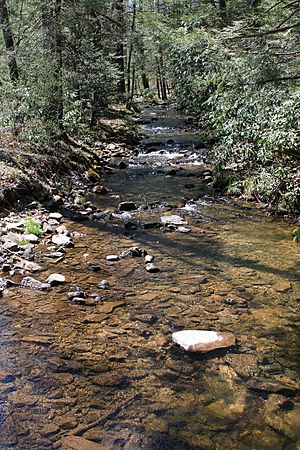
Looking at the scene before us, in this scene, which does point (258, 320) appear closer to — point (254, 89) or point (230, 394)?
point (230, 394)

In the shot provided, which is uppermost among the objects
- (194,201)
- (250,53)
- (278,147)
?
(250,53)

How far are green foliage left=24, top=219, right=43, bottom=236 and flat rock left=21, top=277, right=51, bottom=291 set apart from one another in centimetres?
218

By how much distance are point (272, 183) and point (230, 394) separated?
6.18m

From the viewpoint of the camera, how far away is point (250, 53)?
25.8 feet

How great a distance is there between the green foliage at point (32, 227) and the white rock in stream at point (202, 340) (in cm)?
433

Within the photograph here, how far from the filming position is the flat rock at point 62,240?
25.8ft

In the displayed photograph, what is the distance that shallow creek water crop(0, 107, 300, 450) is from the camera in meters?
3.56

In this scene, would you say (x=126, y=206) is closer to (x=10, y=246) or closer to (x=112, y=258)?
(x=112, y=258)

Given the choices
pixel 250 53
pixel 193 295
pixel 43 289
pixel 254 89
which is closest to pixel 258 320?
pixel 193 295

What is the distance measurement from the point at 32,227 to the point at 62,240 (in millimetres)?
796

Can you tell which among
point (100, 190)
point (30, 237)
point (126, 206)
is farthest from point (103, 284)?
point (100, 190)

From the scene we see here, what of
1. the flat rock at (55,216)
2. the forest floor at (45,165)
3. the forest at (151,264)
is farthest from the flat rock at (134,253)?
the forest floor at (45,165)

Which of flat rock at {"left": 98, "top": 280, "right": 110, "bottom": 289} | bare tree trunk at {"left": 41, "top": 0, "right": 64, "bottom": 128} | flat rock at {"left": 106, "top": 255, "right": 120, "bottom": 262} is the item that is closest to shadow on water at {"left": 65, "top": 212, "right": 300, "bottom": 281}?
flat rock at {"left": 106, "top": 255, "right": 120, "bottom": 262}

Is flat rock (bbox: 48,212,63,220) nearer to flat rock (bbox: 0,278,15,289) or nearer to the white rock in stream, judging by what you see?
flat rock (bbox: 0,278,15,289)
